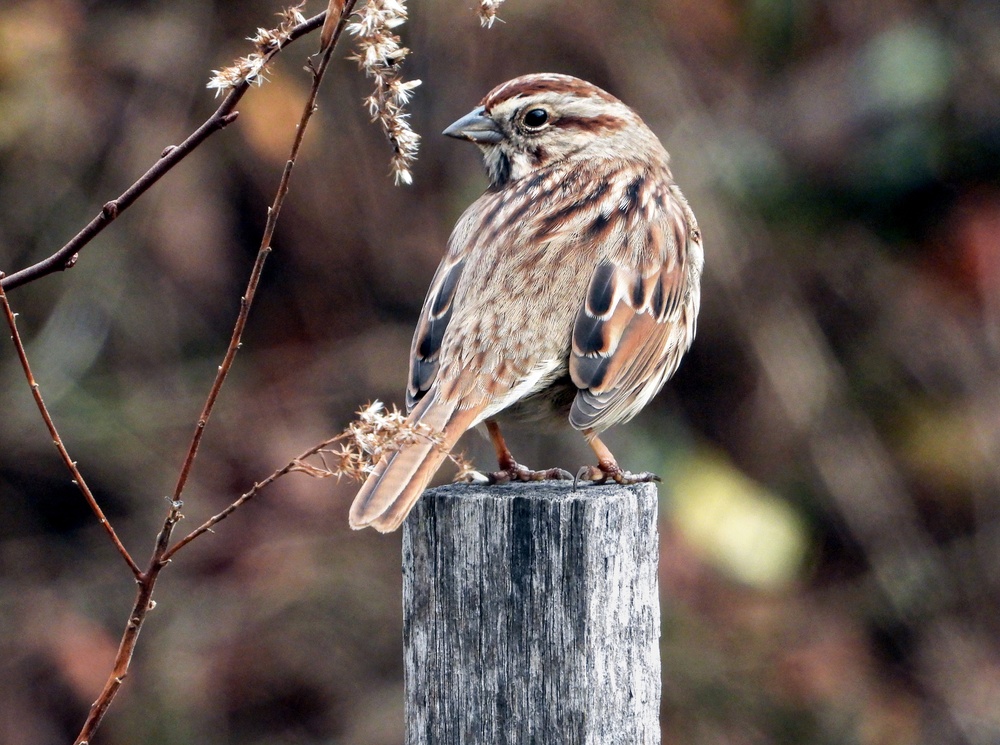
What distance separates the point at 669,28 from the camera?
688 cm

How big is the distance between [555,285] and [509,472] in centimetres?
46

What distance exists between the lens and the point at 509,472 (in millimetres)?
3338

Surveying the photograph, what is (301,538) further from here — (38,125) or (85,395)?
(38,125)

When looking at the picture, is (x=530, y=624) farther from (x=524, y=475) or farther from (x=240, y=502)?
(x=524, y=475)

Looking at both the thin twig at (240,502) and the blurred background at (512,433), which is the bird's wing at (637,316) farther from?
the blurred background at (512,433)

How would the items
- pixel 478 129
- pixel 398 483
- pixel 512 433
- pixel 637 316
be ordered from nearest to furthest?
pixel 398 483, pixel 637 316, pixel 478 129, pixel 512 433

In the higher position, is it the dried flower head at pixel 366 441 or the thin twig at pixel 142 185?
the thin twig at pixel 142 185

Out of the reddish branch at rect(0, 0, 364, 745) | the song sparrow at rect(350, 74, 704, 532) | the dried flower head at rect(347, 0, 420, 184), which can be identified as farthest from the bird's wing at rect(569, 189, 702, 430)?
the reddish branch at rect(0, 0, 364, 745)

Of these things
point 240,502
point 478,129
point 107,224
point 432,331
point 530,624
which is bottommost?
point 530,624

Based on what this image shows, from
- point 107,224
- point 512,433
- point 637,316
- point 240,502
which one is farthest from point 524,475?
point 512,433

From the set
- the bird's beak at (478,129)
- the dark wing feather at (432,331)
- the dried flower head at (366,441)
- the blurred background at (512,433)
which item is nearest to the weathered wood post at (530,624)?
the dried flower head at (366,441)

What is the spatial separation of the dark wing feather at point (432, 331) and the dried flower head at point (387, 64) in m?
1.05

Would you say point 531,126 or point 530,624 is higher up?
point 531,126

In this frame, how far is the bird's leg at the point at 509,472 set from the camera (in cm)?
324
